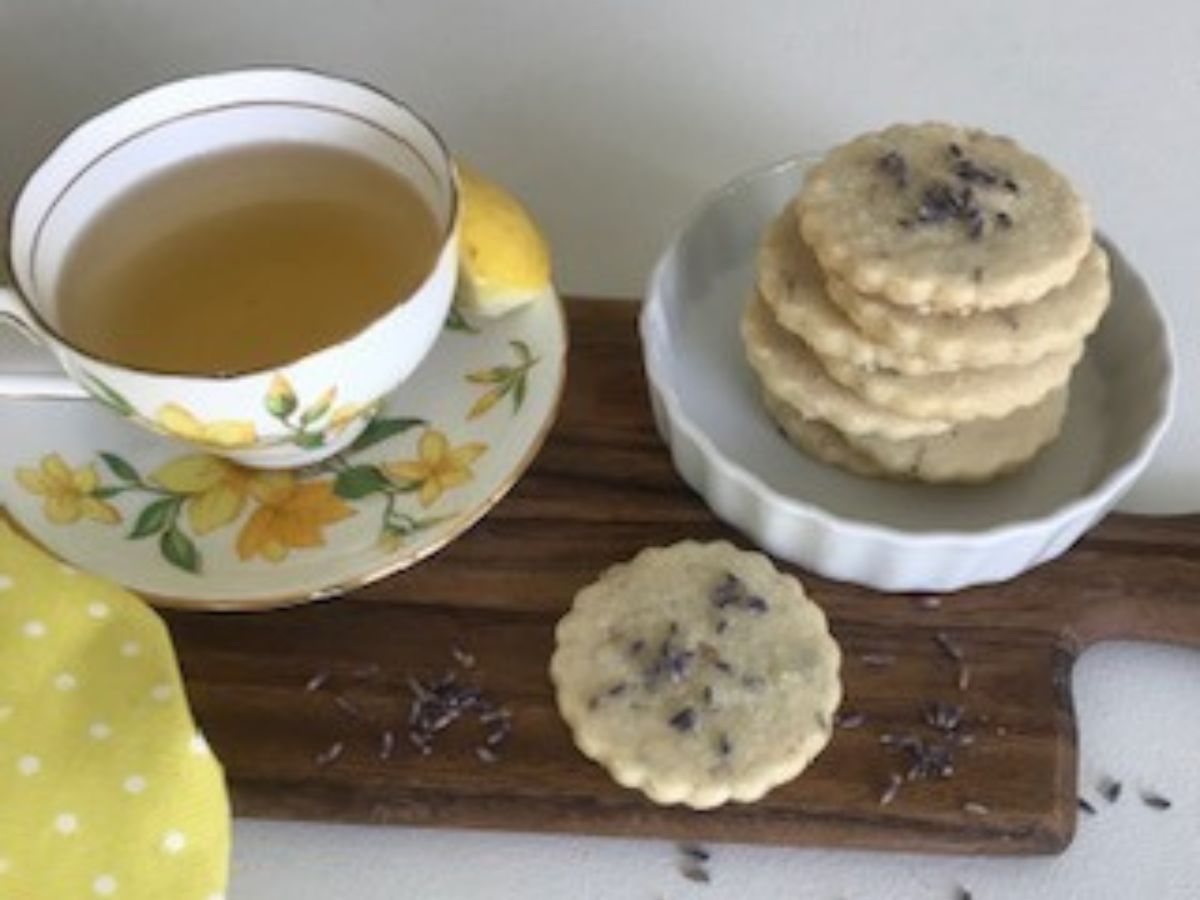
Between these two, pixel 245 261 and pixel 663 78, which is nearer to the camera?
pixel 245 261

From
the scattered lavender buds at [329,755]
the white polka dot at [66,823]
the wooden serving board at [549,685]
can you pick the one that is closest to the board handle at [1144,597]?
the wooden serving board at [549,685]

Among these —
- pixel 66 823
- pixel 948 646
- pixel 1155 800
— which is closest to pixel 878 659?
pixel 948 646

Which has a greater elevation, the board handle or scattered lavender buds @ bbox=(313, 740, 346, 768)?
the board handle

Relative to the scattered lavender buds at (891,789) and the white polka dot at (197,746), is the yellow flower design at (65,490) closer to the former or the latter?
the white polka dot at (197,746)

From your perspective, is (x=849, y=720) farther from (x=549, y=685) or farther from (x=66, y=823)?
(x=66, y=823)

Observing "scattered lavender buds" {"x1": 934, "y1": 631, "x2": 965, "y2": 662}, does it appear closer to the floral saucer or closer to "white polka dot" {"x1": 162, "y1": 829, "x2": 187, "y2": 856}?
the floral saucer

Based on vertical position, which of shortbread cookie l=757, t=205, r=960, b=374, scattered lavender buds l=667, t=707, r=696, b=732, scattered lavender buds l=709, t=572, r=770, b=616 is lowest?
scattered lavender buds l=667, t=707, r=696, b=732

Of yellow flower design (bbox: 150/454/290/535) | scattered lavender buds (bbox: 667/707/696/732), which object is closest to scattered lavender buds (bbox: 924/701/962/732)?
scattered lavender buds (bbox: 667/707/696/732)
